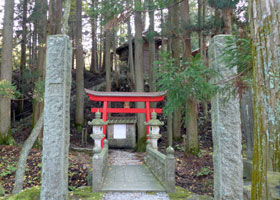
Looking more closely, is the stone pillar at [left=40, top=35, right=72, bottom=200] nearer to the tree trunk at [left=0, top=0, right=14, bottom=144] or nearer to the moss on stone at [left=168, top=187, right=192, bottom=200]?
the moss on stone at [left=168, top=187, right=192, bottom=200]

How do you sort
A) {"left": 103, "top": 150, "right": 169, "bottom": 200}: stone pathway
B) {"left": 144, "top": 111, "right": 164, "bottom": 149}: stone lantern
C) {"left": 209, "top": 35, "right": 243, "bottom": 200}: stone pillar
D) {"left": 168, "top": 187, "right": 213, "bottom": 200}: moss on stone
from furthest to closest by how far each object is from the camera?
{"left": 144, "top": 111, "right": 164, "bottom": 149}: stone lantern, {"left": 103, "top": 150, "right": 169, "bottom": 200}: stone pathway, {"left": 168, "top": 187, "right": 213, "bottom": 200}: moss on stone, {"left": 209, "top": 35, "right": 243, "bottom": 200}: stone pillar

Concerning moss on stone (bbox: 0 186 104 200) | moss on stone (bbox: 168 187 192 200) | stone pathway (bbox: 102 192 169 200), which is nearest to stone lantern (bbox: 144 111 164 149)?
moss on stone (bbox: 168 187 192 200)

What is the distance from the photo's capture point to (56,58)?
173 inches

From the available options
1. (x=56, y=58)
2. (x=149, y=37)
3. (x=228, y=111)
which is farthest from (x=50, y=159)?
(x=149, y=37)

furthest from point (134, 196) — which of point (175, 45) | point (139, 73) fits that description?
point (139, 73)

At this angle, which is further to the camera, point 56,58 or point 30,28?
point 30,28

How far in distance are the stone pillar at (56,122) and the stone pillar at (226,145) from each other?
110 inches

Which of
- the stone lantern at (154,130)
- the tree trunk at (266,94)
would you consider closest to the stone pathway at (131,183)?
the stone lantern at (154,130)

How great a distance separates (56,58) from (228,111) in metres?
3.33

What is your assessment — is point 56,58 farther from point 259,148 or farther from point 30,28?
point 30,28

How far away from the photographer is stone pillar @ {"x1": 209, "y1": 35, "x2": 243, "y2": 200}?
3895 millimetres

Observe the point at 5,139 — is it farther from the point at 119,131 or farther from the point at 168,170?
the point at 168,170

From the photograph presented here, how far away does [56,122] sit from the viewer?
431 centimetres

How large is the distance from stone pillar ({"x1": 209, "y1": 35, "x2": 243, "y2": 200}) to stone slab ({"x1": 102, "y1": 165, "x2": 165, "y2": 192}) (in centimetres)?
213
